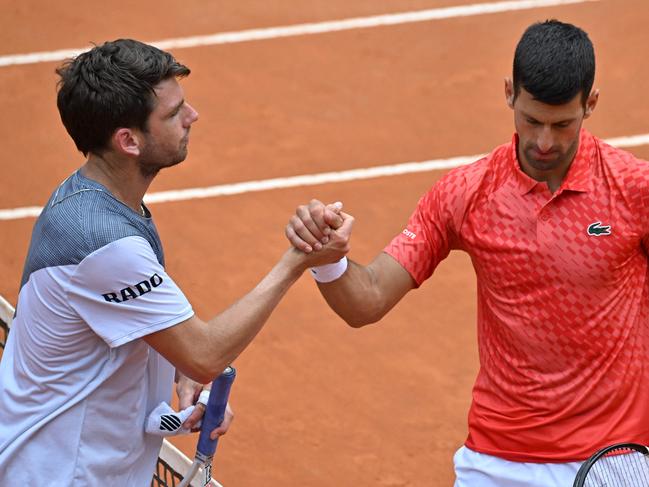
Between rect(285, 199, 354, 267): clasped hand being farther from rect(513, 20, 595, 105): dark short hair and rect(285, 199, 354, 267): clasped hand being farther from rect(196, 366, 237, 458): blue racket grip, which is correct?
rect(513, 20, 595, 105): dark short hair

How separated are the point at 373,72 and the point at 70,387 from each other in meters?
7.46

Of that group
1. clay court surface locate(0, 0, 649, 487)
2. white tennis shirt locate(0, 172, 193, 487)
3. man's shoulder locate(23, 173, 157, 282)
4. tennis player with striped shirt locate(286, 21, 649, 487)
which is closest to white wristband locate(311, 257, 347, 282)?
tennis player with striped shirt locate(286, 21, 649, 487)

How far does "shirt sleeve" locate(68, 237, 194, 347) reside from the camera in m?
4.73

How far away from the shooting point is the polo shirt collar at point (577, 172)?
201 inches

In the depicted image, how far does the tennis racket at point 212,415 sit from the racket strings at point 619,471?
1368mm

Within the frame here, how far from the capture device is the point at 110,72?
4.91m

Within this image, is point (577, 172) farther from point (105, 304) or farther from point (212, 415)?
point (105, 304)

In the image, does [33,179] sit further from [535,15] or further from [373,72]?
[535,15]

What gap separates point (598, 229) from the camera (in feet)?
16.6

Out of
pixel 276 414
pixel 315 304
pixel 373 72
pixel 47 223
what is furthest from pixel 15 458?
pixel 373 72

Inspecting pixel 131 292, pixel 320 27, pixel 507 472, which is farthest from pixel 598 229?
pixel 320 27

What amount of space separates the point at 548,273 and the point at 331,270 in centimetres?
82

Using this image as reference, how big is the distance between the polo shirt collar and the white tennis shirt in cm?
135

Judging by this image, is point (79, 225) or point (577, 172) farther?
point (577, 172)
